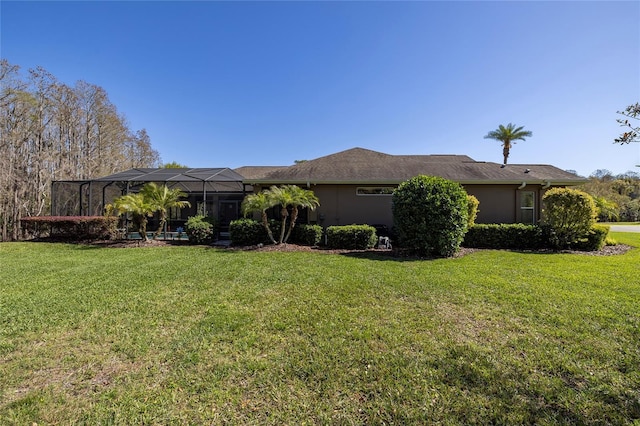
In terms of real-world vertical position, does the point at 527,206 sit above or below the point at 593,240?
above

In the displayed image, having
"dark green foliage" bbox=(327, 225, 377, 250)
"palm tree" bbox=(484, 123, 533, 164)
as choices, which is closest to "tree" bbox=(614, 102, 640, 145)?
"dark green foliage" bbox=(327, 225, 377, 250)

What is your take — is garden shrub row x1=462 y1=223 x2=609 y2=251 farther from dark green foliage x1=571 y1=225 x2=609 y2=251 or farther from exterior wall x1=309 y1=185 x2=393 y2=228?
exterior wall x1=309 y1=185 x2=393 y2=228

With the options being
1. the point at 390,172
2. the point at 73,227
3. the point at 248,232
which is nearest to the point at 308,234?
the point at 248,232

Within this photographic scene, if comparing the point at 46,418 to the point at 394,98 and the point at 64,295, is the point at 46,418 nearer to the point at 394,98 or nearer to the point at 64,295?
the point at 64,295

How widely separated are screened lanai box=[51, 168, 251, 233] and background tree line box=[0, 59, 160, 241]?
3.62 feet

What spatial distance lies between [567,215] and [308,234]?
9453 mm

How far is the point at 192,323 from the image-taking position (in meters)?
3.86

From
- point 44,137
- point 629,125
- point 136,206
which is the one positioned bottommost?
point 136,206

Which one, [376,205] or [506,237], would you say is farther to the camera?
[376,205]

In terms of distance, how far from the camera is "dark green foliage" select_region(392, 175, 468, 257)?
28.3ft

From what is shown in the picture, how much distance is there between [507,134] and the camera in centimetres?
2734

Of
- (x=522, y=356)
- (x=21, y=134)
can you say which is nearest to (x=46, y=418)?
(x=522, y=356)

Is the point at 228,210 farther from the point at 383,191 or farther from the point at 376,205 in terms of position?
the point at 383,191

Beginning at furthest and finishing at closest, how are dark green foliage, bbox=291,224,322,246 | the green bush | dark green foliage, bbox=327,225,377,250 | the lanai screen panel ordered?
the lanai screen panel
the green bush
dark green foliage, bbox=291,224,322,246
dark green foliage, bbox=327,225,377,250
